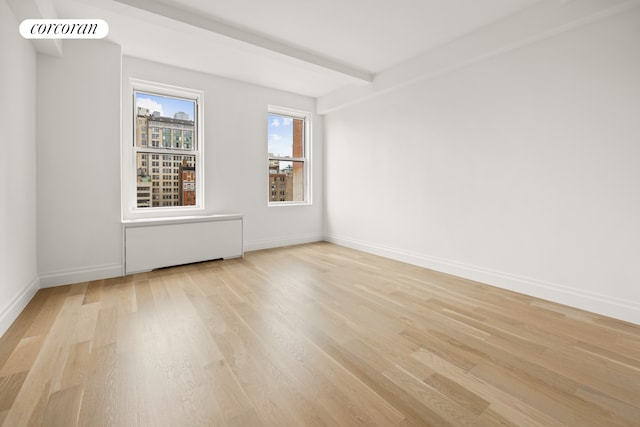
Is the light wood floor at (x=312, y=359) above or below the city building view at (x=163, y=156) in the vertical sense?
below

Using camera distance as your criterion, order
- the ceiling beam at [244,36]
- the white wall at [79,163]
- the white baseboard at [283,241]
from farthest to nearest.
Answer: the white baseboard at [283,241] → the white wall at [79,163] → the ceiling beam at [244,36]

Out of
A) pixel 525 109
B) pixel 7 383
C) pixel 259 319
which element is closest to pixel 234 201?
pixel 259 319

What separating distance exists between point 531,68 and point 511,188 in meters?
1.21

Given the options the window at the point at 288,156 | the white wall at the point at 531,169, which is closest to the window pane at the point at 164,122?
the window at the point at 288,156

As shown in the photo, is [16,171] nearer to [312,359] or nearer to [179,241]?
[179,241]

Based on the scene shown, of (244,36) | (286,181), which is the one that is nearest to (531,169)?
(244,36)

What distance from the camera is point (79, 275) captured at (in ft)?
10.5

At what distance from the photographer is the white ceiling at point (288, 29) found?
2.72m

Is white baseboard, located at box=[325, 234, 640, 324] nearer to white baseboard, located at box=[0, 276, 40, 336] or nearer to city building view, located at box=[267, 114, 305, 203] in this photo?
city building view, located at box=[267, 114, 305, 203]

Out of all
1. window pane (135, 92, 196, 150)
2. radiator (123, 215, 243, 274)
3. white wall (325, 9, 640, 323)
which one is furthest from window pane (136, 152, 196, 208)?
white wall (325, 9, 640, 323)

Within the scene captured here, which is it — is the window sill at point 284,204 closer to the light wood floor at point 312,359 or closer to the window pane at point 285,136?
the window pane at point 285,136

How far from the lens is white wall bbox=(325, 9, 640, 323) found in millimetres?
2408

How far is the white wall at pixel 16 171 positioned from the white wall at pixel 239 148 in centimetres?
112

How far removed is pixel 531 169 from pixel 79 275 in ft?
16.5
